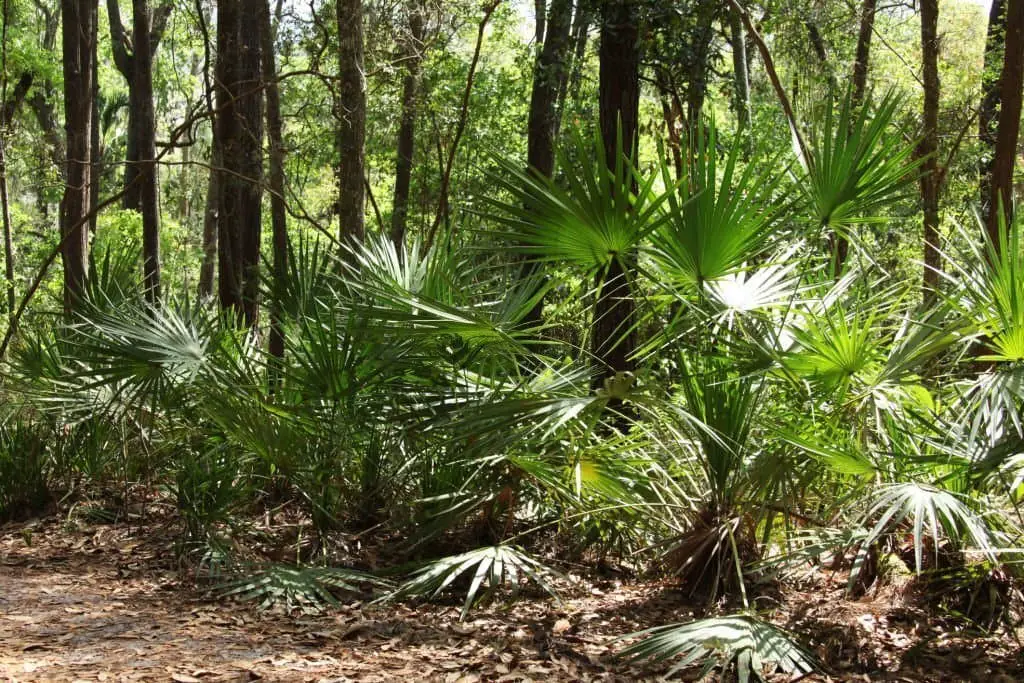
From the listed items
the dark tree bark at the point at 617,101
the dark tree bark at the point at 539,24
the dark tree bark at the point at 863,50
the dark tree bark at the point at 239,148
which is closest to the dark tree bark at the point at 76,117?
the dark tree bark at the point at 239,148

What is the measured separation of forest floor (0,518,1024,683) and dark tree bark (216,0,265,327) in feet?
20.8

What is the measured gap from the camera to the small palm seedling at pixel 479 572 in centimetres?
433

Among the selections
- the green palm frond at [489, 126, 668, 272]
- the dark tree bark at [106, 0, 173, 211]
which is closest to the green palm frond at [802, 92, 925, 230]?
the green palm frond at [489, 126, 668, 272]

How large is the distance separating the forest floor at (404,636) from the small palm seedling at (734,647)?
0.14 meters

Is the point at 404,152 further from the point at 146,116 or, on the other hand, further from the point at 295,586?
the point at 295,586

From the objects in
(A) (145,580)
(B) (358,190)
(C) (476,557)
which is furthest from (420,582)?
(B) (358,190)

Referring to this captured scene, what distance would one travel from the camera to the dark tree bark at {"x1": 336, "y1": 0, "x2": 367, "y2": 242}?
7.84 metres

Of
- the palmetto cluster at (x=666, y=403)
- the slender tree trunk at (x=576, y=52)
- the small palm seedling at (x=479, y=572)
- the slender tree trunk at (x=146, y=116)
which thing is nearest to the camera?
the palmetto cluster at (x=666, y=403)

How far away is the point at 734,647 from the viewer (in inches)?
134

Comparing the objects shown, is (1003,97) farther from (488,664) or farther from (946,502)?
→ (488,664)

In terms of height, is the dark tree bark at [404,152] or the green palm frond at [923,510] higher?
the dark tree bark at [404,152]

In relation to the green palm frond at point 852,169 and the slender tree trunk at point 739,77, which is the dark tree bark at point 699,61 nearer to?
the slender tree trunk at point 739,77

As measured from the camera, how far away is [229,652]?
377 cm

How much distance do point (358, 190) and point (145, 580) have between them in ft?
12.8
